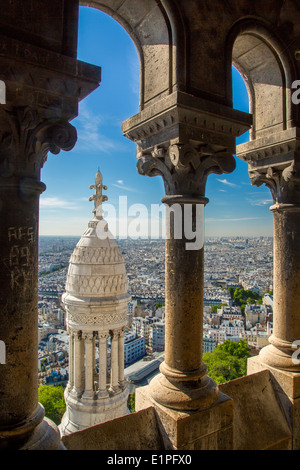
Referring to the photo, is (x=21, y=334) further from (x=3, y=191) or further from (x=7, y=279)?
(x=3, y=191)

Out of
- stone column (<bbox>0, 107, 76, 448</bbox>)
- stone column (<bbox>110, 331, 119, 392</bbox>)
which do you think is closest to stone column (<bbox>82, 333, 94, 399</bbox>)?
stone column (<bbox>110, 331, 119, 392</bbox>)

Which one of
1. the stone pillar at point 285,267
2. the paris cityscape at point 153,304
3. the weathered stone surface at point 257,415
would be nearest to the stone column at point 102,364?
the stone pillar at point 285,267

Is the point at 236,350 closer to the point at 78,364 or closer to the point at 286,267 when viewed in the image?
the point at 78,364

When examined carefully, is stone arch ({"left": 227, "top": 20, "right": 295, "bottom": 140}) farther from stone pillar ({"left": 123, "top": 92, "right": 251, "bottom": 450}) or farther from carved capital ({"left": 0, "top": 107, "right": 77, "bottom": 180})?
carved capital ({"left": 0, "top": 107, "right": 77, "bottom": 180})

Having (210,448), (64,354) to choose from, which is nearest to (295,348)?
(210,448)

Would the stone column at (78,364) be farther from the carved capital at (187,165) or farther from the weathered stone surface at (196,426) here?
the carved capital at (187,165)

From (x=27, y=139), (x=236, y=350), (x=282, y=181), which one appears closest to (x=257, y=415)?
(x=282, y=181)
